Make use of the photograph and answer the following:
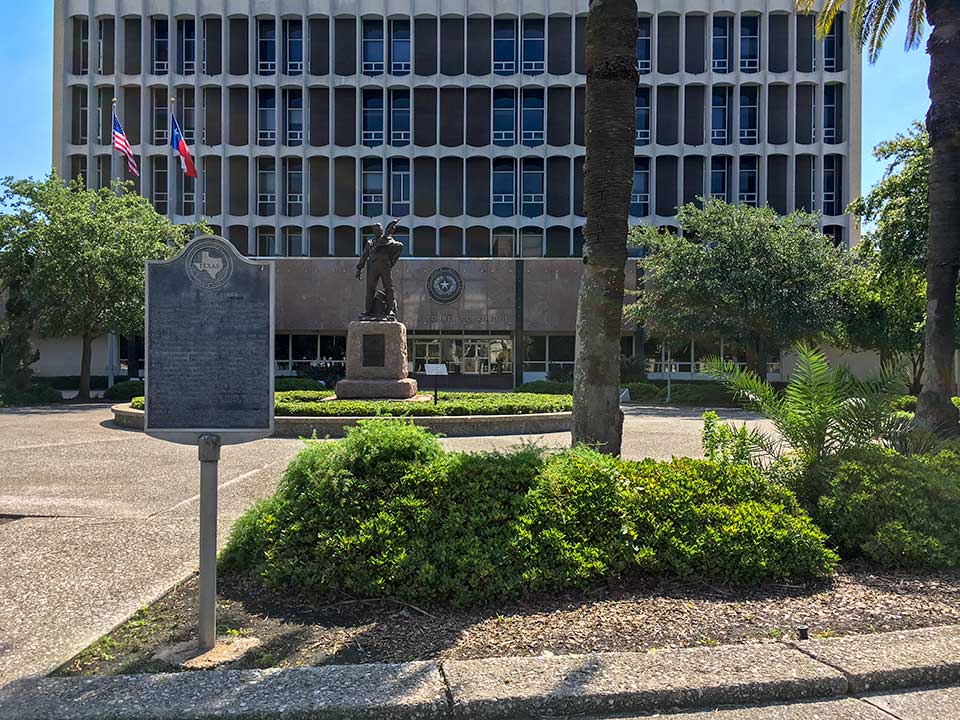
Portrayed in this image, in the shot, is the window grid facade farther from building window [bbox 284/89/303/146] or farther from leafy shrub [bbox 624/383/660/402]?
leafy shrub [bbox 624/383/660/402]

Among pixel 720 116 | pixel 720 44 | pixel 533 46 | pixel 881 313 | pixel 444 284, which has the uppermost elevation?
pixel 720 44

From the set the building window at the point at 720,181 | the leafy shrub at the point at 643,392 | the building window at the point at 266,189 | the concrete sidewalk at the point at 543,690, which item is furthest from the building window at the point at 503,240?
the concrete sidewalk at the point at 543,690

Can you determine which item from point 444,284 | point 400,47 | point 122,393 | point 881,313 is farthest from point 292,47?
point 881,313

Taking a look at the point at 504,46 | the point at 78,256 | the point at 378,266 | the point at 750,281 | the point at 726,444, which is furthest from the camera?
the point at 504,46

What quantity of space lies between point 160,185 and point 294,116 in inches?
337

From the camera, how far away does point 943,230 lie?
29.5 feet

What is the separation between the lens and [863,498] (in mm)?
5383

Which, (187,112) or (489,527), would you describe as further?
(187,112)

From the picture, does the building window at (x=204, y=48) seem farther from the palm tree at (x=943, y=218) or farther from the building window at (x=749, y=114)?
the palm tree at (x=943, y=218)

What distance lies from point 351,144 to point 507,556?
39783 mm

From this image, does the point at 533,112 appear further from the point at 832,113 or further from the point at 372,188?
the point at 832,113

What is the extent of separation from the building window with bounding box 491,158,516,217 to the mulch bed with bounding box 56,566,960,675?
38019 millimetres

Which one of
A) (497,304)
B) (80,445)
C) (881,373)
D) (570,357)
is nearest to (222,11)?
(497,304)

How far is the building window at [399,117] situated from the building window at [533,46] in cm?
709
